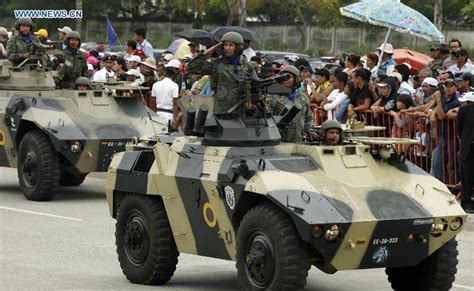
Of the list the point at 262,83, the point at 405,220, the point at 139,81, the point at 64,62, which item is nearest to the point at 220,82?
the point at 262,83

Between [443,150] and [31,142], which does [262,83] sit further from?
[31,142]

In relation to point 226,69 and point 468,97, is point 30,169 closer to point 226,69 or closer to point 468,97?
point 468,97

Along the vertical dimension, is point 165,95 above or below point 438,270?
below

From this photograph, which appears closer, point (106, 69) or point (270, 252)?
point (270, 252)

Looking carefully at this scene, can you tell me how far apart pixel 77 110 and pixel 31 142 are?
0.85 meters

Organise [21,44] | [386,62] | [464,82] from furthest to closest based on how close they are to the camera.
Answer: [386,62] < [21,44] < [464,82]

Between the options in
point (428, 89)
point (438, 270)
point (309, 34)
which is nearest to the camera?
point (438, 270)

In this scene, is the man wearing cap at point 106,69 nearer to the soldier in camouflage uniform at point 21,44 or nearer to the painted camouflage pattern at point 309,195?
the soldier in camouflage uniform at point 21,44

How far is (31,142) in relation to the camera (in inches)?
747

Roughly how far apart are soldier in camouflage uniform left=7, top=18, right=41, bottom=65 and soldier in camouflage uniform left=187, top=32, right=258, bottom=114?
811cm

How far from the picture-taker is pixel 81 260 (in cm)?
1402

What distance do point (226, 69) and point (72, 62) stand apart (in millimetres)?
8047

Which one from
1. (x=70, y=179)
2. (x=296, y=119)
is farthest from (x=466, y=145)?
(x=70, y=179)

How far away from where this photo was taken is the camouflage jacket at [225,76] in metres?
12.6
